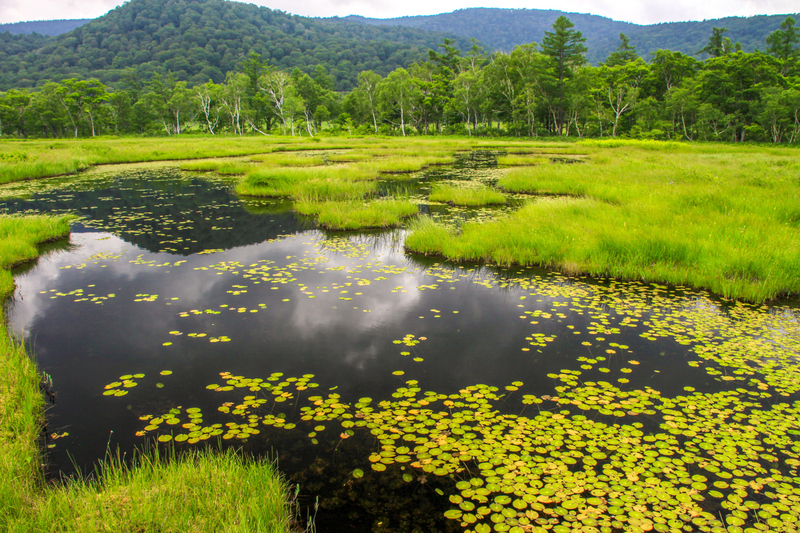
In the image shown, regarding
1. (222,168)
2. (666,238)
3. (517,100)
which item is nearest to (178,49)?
Result: (517,100)

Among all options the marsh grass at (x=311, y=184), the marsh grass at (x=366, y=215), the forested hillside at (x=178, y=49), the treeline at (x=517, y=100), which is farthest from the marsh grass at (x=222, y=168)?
the forested hillside at (x=178, y=49)

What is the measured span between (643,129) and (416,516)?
2551 inches

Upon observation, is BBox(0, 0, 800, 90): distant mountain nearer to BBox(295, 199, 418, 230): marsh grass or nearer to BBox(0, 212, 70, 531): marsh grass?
BBox(295, 199, 418, 230): marsh grass

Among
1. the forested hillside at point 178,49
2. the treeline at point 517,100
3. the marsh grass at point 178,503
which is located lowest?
the marsh grass at point 178,503

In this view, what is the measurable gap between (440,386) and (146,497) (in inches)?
117

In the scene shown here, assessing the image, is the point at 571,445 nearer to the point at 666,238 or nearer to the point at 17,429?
the point at 17,429

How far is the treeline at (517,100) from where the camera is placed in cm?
5006

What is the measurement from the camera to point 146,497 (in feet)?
8.89

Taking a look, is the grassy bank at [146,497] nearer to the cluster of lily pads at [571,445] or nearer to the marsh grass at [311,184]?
the cluster of lily pads at [571,445]

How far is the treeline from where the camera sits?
164 feet

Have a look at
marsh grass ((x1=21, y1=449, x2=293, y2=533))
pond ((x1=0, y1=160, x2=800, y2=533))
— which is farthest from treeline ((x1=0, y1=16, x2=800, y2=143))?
marsh grass ((x1=21, y1=449, x2=293, y2=533))

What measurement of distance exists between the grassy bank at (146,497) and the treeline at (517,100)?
2193 inches

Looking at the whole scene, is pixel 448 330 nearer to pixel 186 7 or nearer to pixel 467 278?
pixel 467 278

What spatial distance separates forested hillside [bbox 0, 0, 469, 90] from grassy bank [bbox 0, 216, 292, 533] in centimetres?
13986
